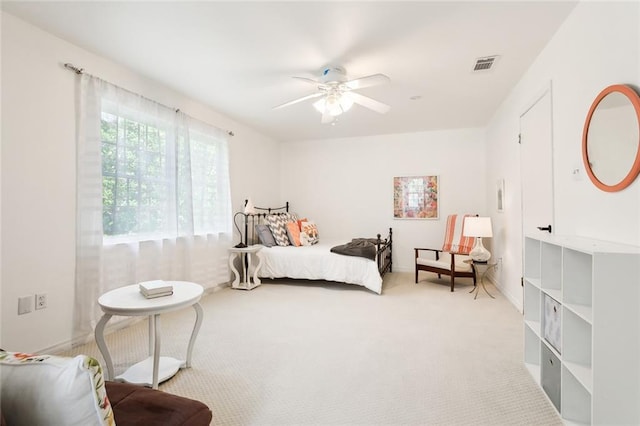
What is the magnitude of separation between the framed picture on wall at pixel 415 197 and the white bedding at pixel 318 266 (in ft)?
5.49

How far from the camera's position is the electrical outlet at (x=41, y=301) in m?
2.30

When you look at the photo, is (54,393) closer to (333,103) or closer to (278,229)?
(333,103)

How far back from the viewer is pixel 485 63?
2840 mm

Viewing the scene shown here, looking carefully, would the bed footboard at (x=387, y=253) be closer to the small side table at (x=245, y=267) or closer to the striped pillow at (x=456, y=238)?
the striped pillow at (x=456, y=238)

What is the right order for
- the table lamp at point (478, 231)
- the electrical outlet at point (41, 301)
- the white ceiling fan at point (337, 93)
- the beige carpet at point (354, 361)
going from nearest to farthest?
the beige carpet at point (354, 361) → the electrical outlet at point (41, 301) → the white ceiling fan at point (337, 93) → the table lamp at point (478, 231)

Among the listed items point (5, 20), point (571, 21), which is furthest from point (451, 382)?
point (5, 20)

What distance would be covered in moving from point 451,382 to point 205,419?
1.56 metres

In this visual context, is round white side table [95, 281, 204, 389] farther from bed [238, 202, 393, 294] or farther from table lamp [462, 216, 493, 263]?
table lamp [462, 216, 493, 263]

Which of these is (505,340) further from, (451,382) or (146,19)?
(146,19)

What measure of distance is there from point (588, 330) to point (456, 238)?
3233mm

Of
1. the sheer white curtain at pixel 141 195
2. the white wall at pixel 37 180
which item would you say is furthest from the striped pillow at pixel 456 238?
the white wall at pixel 37 180

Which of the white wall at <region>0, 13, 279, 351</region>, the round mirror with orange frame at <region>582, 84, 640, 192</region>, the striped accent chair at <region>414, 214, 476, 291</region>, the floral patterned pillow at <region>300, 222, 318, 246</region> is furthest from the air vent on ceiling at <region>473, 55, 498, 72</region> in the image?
the white wall at <region>0, 13, 279, 351</region>

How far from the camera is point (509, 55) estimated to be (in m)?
2.70

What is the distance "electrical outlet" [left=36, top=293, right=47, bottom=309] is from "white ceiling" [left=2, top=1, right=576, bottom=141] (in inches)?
75.2
